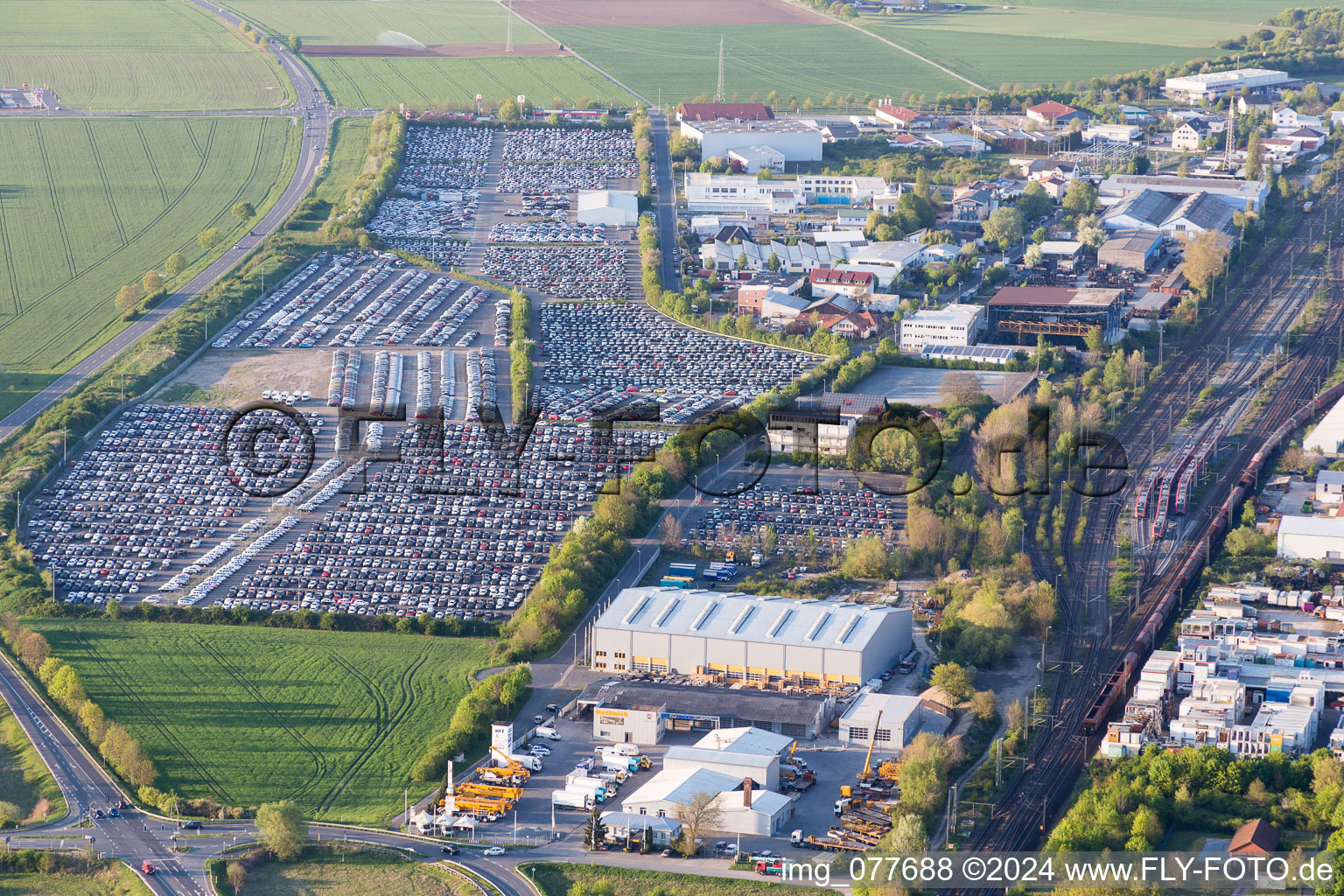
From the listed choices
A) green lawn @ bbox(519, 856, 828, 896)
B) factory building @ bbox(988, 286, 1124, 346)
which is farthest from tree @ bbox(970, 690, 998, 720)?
factory building @ bbox(988, 286, 1124, 346)

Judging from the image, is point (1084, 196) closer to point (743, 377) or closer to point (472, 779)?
point (743, 377)

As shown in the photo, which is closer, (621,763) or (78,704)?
(621,763)

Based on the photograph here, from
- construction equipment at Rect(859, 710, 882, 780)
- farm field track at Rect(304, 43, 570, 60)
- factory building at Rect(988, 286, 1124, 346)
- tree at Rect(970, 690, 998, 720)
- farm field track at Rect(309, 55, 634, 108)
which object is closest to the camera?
construction equipment at Rect(859, 710, 882, 780)

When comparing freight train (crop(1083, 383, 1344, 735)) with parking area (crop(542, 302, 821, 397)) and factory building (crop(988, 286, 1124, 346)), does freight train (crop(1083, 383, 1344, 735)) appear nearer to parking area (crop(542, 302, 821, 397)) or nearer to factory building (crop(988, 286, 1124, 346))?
factory building (crop(988, 286, 1124, 346))

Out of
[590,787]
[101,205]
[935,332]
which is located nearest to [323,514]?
[590,787]

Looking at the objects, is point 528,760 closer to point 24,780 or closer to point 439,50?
point 24,780

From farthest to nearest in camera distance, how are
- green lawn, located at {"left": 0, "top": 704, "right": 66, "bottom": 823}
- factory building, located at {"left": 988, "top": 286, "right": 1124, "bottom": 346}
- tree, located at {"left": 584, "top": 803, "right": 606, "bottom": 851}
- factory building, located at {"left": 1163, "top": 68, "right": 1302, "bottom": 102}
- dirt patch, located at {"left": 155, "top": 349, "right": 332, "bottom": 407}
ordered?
1. factory building, located at {"left": 1163, "top": 68, "right": 1302, "bottom": 102}
2. factory building, located at {"left": 988, "top": 286, "right": 1124, "bottom": 346}
3. dirt patch, located at {"left": 155, "top": 349, "right": 332, "bottom": 407}
4. green lawn, located at {"left": 0, "top": 704, "right": 66, "bottom": 823}
5. tree, located at {"left": 584, "top": 803, "right": 606, "bottom": 851}

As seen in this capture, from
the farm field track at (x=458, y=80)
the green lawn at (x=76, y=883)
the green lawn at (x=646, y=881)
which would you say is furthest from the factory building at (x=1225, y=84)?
the green lawn at (x=76, y=883)

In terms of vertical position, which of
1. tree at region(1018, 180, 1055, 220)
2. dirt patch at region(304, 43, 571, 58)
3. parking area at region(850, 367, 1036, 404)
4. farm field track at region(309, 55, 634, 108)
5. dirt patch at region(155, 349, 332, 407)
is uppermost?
dirt patch at region(304, 43, 571, 58)

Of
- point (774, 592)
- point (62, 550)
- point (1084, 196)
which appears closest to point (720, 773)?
point (774, 592)
